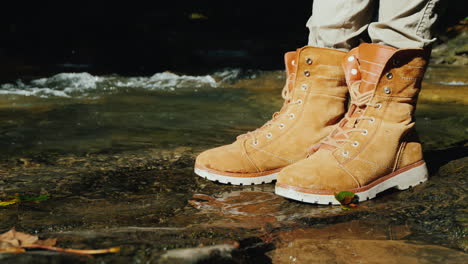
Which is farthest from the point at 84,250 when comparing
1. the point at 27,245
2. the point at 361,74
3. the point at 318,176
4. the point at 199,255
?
the point at 361,74

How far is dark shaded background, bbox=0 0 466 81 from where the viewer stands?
9.20m

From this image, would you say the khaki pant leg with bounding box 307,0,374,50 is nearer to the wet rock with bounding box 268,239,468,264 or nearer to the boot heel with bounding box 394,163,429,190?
the boot heel with bounding box 394,163,429,190

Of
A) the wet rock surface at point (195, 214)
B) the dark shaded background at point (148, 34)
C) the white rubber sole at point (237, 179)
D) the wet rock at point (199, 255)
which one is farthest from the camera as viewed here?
the dark shaded background at point (148, 34)

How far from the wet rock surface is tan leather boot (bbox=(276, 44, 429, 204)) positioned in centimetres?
9

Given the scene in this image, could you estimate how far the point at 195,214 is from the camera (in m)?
1.95

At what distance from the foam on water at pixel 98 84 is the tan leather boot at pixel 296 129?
12.2 ft

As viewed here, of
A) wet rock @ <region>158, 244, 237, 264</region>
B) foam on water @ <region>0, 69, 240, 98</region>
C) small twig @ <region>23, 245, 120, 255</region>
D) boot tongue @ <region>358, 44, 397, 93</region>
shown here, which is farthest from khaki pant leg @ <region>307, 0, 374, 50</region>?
foam on water @ <region>0, 69, 240, 98</region>

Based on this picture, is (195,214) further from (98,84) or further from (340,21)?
(98,84)

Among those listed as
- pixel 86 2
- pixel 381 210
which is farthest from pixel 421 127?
pixel 86 2

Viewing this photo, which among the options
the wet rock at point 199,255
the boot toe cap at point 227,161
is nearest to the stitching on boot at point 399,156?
the boot toe cap at point 227,161

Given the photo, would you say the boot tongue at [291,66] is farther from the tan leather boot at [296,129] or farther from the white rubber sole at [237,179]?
the white rubber sole at [237,179]

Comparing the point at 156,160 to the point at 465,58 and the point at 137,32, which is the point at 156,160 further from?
the point at 137,32

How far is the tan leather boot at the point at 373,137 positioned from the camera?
212 centimetres

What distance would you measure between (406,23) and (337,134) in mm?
539
